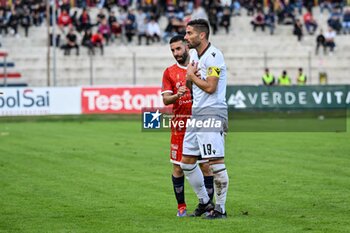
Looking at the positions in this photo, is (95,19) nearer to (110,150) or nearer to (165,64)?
(165,64)

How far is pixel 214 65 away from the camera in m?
11.9

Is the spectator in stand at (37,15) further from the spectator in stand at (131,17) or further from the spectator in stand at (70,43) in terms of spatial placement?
the spectator in stand at (131,17)

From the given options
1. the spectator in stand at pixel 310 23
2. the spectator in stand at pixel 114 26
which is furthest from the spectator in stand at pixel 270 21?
the spectator in stand at pixel 114 26

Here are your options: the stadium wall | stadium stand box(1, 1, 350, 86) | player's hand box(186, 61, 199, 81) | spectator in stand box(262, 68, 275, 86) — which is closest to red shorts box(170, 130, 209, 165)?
player's hand box(186, 61, 199, 81)

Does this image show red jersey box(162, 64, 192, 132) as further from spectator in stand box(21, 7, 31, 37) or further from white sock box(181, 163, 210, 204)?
spectator in stand box(21, 7, 31, 37)

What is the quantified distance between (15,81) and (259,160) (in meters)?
27.1

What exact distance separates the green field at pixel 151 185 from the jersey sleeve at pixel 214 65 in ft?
5.92

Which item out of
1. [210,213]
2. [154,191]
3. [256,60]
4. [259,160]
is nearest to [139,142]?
[259,160]

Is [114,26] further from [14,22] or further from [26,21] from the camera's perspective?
[14,22]

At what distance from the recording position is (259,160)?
20.9 meters

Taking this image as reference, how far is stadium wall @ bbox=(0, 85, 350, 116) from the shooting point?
38250mm

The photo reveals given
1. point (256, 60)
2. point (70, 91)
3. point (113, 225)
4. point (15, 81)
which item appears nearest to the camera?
point (113, 225)

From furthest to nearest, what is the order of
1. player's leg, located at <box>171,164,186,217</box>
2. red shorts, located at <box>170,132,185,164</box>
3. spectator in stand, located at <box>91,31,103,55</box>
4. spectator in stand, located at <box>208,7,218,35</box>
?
spectator in stand, located at <box>208,7,218,35</box>, spectator in stand, located at <box>91,31,103,55</box>, red shorts, located at <box>170,132,185,164</box>, player's leg, located at <box>171,164,186,217</box>

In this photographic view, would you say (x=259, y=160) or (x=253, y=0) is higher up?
(x=253, y=0)
